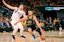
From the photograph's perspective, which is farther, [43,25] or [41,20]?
[41,20]

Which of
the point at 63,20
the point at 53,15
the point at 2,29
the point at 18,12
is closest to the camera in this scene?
the point at 18,12

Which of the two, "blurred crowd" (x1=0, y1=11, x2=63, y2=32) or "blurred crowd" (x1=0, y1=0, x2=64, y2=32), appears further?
"blurred crowd" (x1=0, y1=0, x2=64, y2=32)

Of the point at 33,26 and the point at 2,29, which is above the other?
the point at 33,26

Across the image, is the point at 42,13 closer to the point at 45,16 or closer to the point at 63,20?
the point at 45,16

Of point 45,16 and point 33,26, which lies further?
point 45,16

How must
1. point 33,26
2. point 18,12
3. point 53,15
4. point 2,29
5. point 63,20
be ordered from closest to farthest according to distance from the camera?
point 33,26 → point 18,12 → point 2,29 → point 63,20 → point 53,15

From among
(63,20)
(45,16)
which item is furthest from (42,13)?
(63,20)

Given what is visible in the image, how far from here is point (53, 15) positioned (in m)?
25.8

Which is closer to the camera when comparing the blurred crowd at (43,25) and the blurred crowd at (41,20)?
the blurred crowd at (43,25)

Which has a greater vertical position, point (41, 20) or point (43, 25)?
point (41, 20)

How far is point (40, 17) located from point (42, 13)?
1023 millimetres

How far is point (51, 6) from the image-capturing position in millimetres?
25016

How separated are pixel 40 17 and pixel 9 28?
173 inches

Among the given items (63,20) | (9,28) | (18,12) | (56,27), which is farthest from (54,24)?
(18,12)
